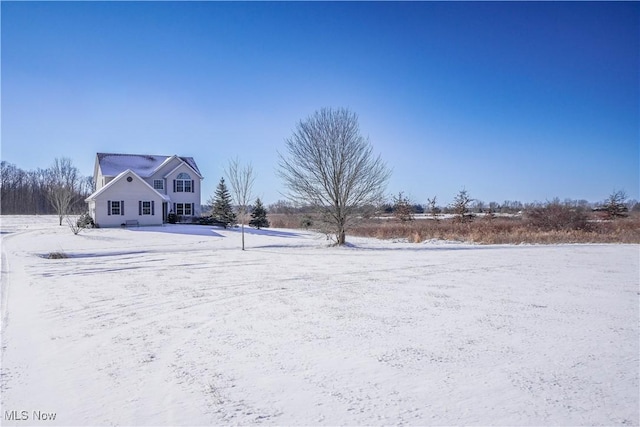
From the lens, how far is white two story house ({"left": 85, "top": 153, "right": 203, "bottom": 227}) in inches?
1196

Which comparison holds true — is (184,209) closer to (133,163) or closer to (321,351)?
(133,163)

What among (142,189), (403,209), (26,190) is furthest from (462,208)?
(26,190)

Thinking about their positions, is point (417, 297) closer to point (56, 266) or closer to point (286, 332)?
point (286, 332)

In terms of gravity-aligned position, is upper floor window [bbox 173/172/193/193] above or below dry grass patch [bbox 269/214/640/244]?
above

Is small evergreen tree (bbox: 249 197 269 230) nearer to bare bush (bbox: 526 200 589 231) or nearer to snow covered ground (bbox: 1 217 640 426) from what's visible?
bare bush (bbox: 526 200 589 231)

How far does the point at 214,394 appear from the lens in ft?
11.2

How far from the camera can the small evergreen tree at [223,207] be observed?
36812mm

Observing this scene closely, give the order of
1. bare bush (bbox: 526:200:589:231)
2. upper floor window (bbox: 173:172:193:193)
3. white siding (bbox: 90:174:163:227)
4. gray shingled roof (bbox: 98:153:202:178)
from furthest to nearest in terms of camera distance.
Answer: upper floor window (bbox: 173:172:193:193) → gray shingled roof (bbox: 98:153:202:178) → white siding (bbox: 90:174:163:227) → bare bush (bbox: 526:200:589:231)

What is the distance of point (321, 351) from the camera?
14.8 feet

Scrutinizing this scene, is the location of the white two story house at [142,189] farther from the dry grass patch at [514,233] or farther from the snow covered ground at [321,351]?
the snow covered ground at [321,351]

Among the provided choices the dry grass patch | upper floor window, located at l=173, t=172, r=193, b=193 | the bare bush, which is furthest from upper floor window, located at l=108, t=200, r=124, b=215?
the bare bush

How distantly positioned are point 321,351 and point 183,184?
3577 centimetres

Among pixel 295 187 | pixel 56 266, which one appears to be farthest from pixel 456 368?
pixel 295 187

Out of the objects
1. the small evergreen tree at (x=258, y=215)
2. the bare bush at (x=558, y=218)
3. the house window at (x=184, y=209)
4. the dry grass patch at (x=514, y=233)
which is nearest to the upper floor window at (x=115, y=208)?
the house window at (x=184, y=209)
